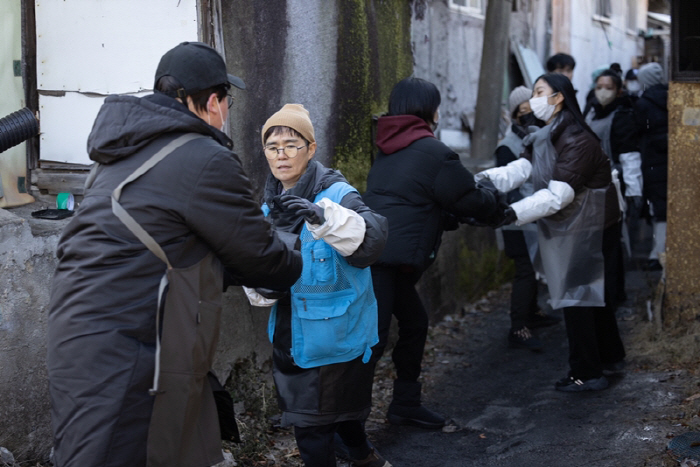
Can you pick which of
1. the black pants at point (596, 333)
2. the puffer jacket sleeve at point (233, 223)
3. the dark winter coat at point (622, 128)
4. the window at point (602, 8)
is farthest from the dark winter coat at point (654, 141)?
the window at point (602, 8)

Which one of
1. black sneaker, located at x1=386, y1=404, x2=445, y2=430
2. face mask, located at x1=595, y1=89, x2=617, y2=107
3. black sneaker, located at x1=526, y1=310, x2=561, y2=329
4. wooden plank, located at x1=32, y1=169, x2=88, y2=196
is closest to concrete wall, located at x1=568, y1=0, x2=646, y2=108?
face mask, located at x1=595, y1=89, x2=617, y2=107

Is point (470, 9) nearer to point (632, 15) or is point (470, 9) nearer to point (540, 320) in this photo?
point (540, 320)

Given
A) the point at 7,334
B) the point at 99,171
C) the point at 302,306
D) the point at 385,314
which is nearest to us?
the point at 99,171

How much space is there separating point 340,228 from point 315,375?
2.34 ft

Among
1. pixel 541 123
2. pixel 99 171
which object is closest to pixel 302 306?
pixel 99 171

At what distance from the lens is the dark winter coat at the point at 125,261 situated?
2451 millimetres

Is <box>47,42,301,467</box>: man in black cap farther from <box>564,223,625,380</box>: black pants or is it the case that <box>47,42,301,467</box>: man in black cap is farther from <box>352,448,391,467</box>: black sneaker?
<box>564,223,625,380</box>: black pants

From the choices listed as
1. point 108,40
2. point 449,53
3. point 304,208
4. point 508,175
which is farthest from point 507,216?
point 449,53

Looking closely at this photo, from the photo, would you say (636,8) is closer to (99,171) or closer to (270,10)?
(270,10)

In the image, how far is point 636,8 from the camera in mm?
17734

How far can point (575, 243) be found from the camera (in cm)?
532

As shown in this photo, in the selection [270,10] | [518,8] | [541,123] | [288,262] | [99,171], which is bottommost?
[288,262]

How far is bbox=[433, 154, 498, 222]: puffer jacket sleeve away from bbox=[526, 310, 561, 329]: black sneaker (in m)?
2.75

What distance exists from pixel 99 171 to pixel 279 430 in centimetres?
272
